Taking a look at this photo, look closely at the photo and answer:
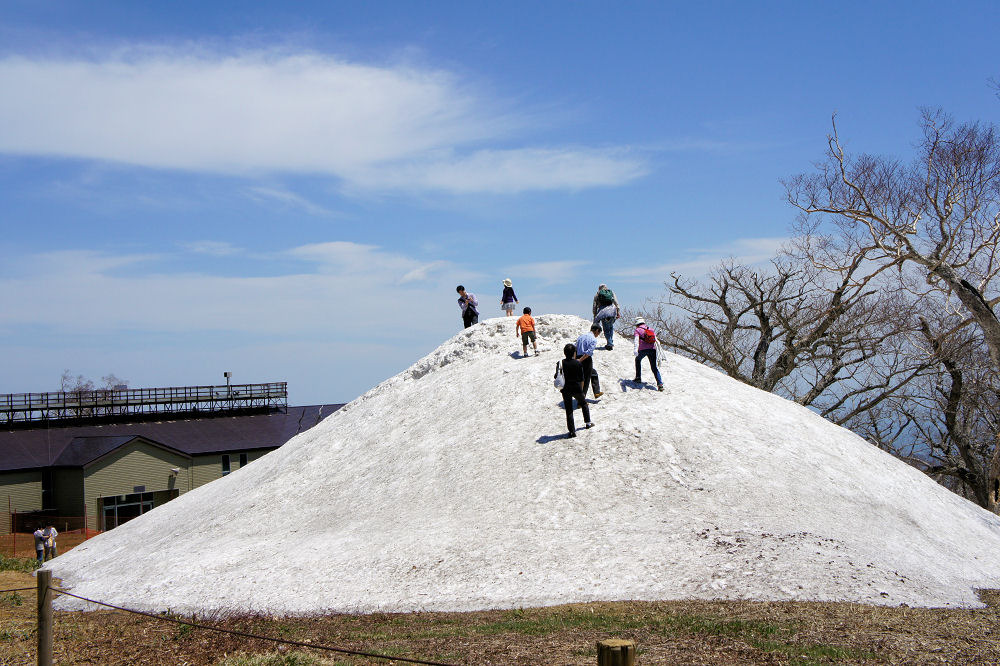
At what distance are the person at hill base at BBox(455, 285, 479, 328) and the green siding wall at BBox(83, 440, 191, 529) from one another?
24.8m

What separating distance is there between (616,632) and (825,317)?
23.5 metres

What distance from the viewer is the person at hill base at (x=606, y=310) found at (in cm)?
1980

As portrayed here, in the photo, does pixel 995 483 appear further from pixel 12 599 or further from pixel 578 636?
pixel 12 599

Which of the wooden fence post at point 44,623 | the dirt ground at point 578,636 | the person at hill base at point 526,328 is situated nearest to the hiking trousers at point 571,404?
the person at hill base at point 526,328

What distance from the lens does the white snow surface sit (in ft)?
37.5

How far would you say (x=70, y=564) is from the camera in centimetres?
1756

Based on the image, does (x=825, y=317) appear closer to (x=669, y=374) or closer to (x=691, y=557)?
(x=669, y=374)

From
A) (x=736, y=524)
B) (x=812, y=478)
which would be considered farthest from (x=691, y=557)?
Result: (x=812, y=478)

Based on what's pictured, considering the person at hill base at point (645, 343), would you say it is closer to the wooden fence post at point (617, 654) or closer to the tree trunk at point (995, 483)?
the wooden fence post at point (617, 654)

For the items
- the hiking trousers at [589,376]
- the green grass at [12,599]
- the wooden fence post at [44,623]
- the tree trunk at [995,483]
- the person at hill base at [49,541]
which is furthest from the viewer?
the person at hill base at [49,541]

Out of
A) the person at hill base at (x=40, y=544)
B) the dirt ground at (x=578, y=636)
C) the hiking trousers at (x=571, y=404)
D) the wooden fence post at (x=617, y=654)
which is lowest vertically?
the dirt ground at (x=578, y=636)

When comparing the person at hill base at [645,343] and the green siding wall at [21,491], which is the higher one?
the person at hill base at [645,343]

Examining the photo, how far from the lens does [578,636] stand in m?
8.91

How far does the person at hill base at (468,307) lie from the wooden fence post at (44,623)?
60.7 ft
